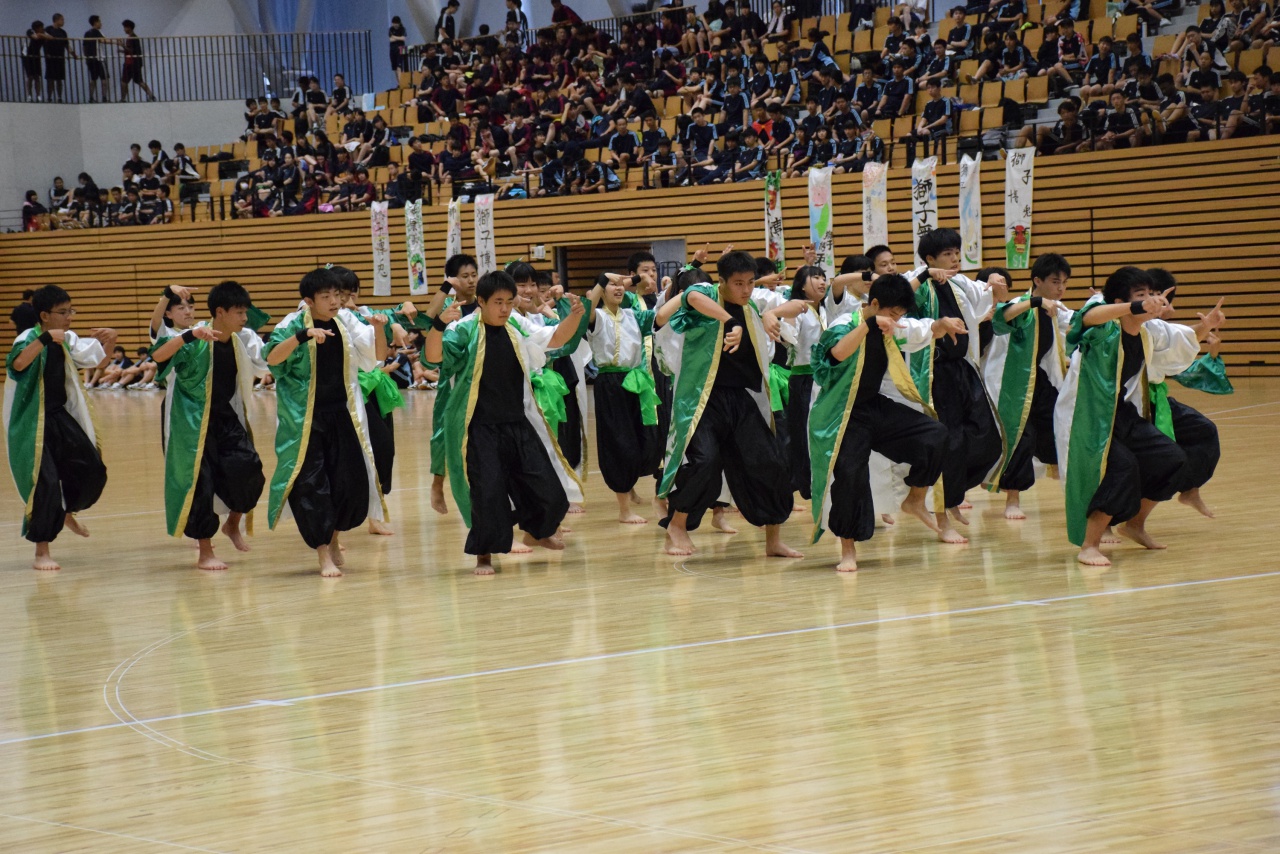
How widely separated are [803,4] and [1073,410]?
1779 centimetres

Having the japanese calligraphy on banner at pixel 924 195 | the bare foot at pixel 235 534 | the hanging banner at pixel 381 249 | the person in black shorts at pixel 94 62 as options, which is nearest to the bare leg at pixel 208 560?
the bare foot at pixel 235 534

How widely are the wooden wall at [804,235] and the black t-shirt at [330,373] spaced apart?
1325 cm

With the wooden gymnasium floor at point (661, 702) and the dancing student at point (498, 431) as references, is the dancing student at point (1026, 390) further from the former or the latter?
the dancing student at point (498, 431)

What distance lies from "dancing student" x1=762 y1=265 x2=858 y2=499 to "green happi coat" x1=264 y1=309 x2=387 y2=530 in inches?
98.8

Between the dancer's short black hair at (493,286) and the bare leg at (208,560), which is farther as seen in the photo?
the bare leg at (208,560)

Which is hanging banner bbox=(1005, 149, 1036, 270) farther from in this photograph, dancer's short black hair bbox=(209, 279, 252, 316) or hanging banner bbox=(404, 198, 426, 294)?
dancer's short black hair bbox=(209, 279, 252, 316)

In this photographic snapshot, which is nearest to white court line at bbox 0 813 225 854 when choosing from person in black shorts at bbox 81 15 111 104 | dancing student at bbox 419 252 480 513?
dancing student at bbox 419 252 480 513

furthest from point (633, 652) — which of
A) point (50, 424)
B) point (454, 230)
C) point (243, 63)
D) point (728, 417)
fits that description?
point (243, 63)

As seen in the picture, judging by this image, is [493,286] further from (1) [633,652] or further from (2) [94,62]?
(2) [94,62]

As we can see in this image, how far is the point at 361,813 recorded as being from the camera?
394cm

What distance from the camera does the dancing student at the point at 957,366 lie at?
870cm

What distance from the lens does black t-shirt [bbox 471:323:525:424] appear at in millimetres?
8016

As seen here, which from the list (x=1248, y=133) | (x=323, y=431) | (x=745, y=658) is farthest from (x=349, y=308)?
(x=1248, y=133)

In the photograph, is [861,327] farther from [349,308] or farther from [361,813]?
[361,813]
